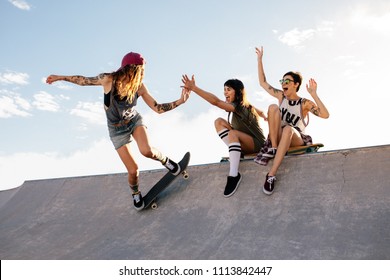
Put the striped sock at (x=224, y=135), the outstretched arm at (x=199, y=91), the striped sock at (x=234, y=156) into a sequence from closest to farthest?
the outstretched arm at (x=199, y=91)
the striped sock at (x=234, y=156)
the striped sock at (x=224, y=135)

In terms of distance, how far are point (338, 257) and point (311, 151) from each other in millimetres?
2058

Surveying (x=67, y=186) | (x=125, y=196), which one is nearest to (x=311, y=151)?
(x=125, y=196)

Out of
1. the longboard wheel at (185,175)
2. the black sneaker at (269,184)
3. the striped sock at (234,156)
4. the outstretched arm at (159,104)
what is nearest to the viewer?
the black sneaker at (269,184)

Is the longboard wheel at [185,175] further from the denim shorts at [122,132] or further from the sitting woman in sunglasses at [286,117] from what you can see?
the sitting woman in sunglasses at [286,117]

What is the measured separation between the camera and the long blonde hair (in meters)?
5.32

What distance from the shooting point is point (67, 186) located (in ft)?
26.5

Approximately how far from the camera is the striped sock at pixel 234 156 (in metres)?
5.29

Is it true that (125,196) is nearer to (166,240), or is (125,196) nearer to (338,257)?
(166,240)

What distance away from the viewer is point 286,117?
18.3 ft

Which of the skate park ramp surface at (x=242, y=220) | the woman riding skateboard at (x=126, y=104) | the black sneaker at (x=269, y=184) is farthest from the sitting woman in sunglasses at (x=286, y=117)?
the woman riding skateboard at (x=126, y=104)

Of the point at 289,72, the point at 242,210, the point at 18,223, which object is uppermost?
the point at 289,72

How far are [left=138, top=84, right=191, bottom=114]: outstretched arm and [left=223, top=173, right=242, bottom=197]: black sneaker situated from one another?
129 centimetres

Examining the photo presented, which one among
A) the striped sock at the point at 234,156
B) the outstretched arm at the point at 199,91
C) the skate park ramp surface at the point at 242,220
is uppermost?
the outstretched arm at the point at 199,91

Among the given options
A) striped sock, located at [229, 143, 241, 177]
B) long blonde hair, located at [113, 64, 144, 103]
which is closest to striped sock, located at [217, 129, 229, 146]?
striped sock, located at [229, 143, 241, 177]
